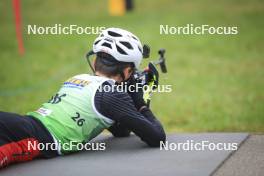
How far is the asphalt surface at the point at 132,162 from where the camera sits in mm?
5141

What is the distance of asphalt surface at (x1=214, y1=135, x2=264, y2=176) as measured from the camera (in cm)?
506

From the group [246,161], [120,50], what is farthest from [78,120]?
[246,161]

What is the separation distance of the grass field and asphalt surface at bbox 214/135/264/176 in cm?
322

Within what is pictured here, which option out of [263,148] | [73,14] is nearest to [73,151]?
[263,148]

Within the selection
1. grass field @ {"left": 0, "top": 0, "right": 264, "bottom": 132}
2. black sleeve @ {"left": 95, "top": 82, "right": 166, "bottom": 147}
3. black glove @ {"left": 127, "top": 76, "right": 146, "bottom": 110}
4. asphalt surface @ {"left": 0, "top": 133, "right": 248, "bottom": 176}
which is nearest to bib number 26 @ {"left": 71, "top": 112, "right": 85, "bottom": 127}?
black sleeve @ {"left": 95, "top": 82, "right": 166, "bottom": 147}

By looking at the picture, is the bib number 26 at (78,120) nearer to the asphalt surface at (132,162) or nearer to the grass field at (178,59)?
the asphalt surface at (132,162)

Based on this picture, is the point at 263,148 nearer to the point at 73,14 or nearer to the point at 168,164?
the point at 168,164

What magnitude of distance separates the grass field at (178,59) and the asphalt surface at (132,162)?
351cm

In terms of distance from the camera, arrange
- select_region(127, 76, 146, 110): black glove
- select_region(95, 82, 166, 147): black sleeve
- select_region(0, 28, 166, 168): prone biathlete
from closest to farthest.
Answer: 1. select_region(0, 28, 166, 168): prone biathlete
2. select_region(95, 82, 166, 147): black sleeve
3. select_region(127, 76, 146, 110): black glove

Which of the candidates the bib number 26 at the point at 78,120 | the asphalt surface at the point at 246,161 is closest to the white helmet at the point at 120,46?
the bib number 26 at the point at 78,120

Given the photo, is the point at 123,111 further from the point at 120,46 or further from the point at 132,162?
the point at 120,46

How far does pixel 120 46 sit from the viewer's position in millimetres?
5719

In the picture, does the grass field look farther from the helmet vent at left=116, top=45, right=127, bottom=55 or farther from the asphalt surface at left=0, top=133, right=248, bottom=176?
the helmet vent at left=116, top=45, right=127, bottom=55

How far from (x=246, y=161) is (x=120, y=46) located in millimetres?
1383
